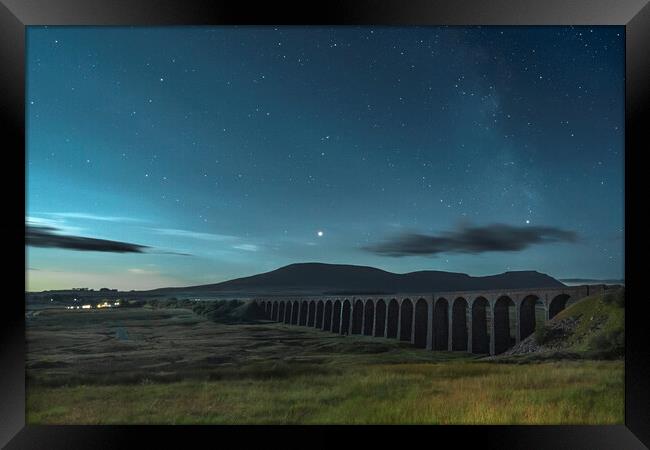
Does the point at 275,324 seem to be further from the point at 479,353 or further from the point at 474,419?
the point at 474,419

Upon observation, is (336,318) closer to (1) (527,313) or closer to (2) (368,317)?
(2) (368,317)

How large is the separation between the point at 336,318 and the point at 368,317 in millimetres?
3221

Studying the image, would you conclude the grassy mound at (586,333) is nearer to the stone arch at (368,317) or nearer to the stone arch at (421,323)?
the stone arch at (421,323)

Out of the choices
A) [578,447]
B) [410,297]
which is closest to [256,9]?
[578,447]

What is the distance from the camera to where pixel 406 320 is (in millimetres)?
24078

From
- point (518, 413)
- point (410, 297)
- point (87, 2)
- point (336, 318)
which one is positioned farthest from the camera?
Result: point (336, 318)

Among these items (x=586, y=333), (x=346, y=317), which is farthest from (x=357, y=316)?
(x=586, y=333)

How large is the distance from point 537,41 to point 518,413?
627cm

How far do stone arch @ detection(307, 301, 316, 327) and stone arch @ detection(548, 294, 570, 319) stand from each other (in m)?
18.0

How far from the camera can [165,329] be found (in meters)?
21.3

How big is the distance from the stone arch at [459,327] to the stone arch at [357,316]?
23.4 ft

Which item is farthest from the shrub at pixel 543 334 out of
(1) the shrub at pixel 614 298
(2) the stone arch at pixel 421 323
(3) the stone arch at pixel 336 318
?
(3) the stone arch at pixel 336 318

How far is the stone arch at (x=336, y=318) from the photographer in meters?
29.3

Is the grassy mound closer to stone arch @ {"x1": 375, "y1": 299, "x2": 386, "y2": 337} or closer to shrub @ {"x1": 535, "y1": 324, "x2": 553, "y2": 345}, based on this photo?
shrub @ {"x1": 535, "y1": 324, "x2": 553, "y2": 345}
